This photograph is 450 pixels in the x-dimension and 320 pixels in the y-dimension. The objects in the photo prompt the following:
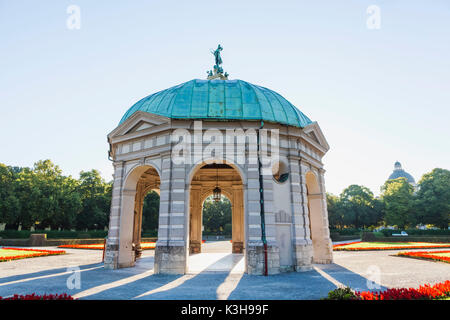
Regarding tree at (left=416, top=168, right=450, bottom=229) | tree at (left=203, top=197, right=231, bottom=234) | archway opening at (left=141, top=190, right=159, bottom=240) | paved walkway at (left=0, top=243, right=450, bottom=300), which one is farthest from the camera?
tree at (left=203, top=197, right=231, bottom=234)

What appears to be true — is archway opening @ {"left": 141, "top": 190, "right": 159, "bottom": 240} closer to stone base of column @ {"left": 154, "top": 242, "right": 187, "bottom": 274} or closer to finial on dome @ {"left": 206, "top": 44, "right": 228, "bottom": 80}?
finial on dome @ {"left": 206, "top": 44, "right": 228, "bottom": 80}

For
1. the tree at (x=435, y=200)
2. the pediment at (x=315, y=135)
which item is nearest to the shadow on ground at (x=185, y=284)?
the pediment at (x=315, y=135)

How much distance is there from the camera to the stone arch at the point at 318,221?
1983 centimetres

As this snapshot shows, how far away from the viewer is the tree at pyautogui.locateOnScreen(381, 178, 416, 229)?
5726 cm

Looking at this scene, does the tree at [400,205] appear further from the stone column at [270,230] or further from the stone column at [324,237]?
the stone column at [270,230]

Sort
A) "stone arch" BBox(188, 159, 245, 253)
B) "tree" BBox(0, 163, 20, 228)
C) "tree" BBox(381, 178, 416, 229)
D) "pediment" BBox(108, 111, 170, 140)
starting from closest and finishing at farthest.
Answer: "pediment" BBox(108, 111, 170, 140)
"stone arch" BBox(188, 159, 245, 253)
"tree" BBox(0, 163, 20, 228)
"tree" BBox(381, 178, 416, 229)

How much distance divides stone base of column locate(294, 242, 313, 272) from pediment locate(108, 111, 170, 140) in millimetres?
11048

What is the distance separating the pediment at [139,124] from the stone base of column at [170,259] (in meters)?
7.30

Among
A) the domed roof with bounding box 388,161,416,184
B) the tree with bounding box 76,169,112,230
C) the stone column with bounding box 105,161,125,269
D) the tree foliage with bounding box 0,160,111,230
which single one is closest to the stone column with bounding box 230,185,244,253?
the stone column with bounding box 105,161,125,269

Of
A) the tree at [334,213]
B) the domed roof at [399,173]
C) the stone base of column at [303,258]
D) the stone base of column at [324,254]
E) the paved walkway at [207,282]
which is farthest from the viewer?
the domed roof at [399,173]
